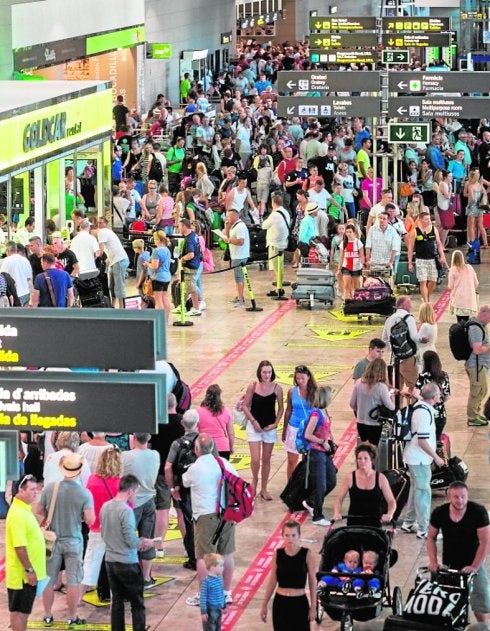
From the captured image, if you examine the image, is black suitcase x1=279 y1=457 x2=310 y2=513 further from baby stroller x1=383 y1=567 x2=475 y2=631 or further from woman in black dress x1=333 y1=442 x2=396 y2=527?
baby stroller x1=383 y1=567 x2=475 y2=631

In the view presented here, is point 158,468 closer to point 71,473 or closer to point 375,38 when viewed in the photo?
point 71,473

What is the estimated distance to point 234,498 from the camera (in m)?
12.9

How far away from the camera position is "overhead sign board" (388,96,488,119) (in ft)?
95.6

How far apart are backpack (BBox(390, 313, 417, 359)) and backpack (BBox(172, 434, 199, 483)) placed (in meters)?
4.33

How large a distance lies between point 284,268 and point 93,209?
11.9 ft

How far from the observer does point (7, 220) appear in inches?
884

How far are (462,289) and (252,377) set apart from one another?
269 centimetres

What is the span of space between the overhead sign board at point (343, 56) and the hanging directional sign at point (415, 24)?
0.80m

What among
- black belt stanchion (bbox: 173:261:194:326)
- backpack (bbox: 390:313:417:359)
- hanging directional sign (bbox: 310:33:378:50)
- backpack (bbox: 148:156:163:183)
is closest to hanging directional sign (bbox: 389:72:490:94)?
backpack (bbox: 148:156:163:183)

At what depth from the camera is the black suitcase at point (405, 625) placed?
11.8 meters

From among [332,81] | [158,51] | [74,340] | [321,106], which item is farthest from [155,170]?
[74,340]

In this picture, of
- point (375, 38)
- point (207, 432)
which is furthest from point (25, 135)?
point (375, 38)

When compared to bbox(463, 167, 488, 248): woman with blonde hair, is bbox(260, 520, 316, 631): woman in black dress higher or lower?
lower

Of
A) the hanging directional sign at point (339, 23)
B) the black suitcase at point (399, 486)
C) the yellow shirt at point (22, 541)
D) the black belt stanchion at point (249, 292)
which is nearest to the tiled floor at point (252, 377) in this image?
the black belt stanchion at point (249, 292)
